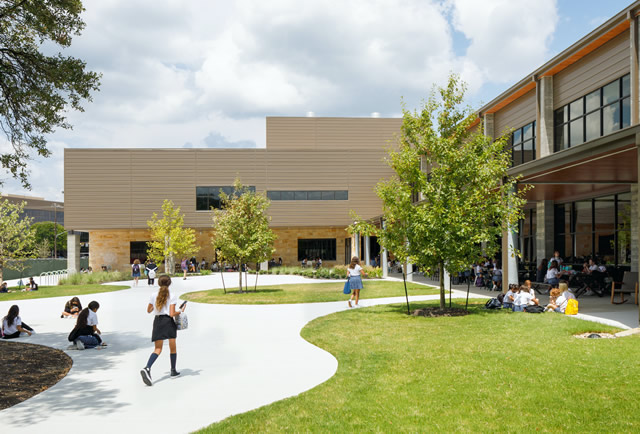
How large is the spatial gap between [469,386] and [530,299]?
816cm

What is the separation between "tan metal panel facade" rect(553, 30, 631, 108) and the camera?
688 inches

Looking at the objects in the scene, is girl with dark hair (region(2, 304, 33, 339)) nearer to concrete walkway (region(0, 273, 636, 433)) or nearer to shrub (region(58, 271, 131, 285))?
concrete walkway (region(0, 273, 636, 433))

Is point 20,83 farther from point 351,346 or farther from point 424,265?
point 424,265

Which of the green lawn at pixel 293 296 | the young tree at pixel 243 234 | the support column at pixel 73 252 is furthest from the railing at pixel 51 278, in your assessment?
the young tree at pixel 243 234

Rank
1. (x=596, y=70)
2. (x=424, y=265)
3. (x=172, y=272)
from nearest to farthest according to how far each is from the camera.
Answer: (x=424, y=265) → (x=596, y=70) → (x=172, y=272)

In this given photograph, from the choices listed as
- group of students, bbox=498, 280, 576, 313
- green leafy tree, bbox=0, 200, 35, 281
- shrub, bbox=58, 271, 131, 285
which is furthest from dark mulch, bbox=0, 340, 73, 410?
green leafy tree, bbox=0, 200, 35, 281

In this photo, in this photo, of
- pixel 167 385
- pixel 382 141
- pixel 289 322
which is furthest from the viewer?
pixel 382 141

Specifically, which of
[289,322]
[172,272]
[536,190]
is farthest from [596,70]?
[172,272]

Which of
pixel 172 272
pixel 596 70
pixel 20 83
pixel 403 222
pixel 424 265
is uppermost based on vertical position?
pixel 596 70


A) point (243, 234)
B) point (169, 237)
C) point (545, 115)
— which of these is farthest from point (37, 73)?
point (169, 237)

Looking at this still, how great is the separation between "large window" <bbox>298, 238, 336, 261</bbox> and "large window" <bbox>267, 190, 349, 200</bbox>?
539 centimetres

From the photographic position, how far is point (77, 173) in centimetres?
4478

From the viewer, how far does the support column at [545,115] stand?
2175 centimetres

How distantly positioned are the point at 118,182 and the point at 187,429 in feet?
142
